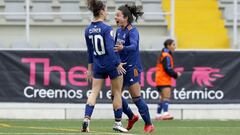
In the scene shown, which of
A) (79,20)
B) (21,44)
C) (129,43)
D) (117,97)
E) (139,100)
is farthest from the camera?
(79,20)

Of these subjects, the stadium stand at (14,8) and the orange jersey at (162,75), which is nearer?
the orange jersey at (162,75)

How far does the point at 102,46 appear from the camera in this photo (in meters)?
11.8

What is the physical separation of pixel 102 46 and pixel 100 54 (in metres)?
0.15

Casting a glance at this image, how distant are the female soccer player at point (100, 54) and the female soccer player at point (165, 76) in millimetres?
5418

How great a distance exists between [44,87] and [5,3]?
3.14 metres

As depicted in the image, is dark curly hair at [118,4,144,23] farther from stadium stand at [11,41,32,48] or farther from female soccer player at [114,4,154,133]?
stadium stand at [11,41,32,48]

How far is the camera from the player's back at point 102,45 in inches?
460

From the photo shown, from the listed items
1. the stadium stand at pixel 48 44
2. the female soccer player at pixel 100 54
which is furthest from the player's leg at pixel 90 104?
the stadium stand at pixel 48 44

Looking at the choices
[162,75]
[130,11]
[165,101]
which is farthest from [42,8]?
[130,11]

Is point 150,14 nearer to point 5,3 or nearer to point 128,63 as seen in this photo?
point 5,3

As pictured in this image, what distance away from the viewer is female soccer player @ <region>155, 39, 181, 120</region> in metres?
17.4

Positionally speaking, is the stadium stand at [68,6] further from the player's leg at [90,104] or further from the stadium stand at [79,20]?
the player's leg at [90,104]

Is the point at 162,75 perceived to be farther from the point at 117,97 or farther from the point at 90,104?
the point at 90,104

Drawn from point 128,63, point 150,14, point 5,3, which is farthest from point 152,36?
→ point 128,63
